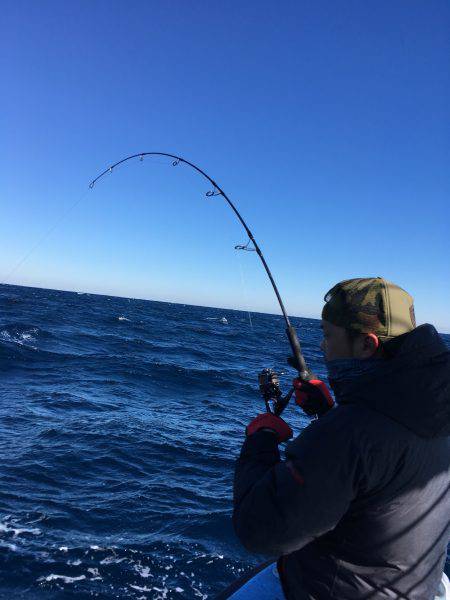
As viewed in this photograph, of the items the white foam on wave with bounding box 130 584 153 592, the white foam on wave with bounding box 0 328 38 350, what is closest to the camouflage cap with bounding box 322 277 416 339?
the white foam on wave with bounding box 130 584 153 592

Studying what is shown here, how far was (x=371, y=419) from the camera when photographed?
1.36m

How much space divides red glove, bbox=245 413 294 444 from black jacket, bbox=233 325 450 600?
24 cm

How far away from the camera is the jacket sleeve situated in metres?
1.35

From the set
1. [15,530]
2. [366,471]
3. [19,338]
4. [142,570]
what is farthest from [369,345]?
[19,338]

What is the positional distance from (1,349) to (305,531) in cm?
1719

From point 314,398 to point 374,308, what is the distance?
0.76m

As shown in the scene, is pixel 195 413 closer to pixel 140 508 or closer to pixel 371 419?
pixel 140 508

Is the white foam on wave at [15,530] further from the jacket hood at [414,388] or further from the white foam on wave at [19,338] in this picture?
the white foam on wave at [19,338]

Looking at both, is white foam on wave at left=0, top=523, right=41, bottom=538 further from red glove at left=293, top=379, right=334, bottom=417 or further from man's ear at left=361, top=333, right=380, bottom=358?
man's ear at left=361, top=333, right=380, bottom=358

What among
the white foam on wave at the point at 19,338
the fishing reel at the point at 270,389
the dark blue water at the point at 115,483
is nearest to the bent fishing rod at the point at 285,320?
the fishing reel at the point at 270,389

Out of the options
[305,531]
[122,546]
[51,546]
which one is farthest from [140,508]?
[305,531]

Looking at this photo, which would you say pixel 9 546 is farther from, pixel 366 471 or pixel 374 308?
pixel 374 308


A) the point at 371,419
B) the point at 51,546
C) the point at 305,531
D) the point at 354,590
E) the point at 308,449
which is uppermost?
the point at 371,419

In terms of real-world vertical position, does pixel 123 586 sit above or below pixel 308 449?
below
